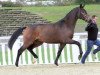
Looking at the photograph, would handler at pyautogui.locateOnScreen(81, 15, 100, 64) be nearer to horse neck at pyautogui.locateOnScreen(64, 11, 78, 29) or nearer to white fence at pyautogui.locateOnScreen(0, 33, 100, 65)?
horse neck at pyautogui.locateOnScreen(64, 11, 78, 29)

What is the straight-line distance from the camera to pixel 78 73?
41.2 ft

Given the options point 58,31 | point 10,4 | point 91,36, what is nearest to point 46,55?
point 91,36

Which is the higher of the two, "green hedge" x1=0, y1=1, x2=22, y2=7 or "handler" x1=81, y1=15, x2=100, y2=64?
"handler" x1=81, y1=15, x2=100, y2=64

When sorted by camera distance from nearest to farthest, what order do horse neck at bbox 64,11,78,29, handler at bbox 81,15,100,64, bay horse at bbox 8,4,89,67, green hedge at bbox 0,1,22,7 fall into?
bay horse at bbox 8,4,89,67
horse neck at bbox 64,11,78,29
handler at bbox 81,15,100,64
green hedge at bbox 0,1,22,7

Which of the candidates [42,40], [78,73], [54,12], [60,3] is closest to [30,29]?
[42,40]

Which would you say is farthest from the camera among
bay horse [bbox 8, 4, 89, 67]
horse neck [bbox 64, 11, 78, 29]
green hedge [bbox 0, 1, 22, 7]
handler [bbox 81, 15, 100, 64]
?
green hedge [bbox 0, 1, 22, 7]

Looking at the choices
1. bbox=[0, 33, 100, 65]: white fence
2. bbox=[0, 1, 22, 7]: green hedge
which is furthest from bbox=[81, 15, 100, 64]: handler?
bbox=[0, 1, 22, 7]: green hedge

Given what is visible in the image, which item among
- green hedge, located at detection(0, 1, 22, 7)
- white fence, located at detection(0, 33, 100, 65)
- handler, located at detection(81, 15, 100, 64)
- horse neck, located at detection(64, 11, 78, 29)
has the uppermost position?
horse neck, located at detection(64, 11, 78, 29)

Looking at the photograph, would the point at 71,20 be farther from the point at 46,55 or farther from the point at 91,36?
the point at 46,55

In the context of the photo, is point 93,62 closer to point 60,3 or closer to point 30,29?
point 30,29

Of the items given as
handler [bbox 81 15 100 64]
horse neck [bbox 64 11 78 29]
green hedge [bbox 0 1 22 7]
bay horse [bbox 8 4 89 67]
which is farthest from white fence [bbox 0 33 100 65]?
green hedge [bbox 0 1 22 7]

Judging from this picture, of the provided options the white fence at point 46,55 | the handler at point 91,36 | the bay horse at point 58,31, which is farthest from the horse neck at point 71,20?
the white fence at point 46,55

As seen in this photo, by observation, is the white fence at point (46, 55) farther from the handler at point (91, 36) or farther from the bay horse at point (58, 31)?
the bay horse at point (58, 31)

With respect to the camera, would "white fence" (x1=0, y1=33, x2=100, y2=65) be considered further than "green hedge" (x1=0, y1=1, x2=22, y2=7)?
No
